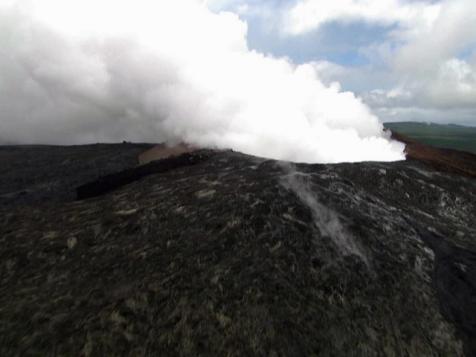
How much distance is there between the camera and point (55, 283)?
1411 centimetres

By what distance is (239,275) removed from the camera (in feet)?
45.7

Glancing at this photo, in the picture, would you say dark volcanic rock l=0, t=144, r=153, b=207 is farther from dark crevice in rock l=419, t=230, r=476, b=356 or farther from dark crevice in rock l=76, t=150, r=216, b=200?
dark crevice in rock l=419, t=230, r=476, b=356

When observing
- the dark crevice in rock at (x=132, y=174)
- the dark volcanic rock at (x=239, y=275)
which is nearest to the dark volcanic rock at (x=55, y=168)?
the dark crevice in rock at (x=132, y=174)

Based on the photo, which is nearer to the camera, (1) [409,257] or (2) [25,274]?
(2) [25,274]

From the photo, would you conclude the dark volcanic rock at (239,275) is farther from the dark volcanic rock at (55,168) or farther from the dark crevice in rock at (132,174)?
the dark volcanic rock at (55,168)

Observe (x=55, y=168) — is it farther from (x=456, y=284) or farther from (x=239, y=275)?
(x=456, y=284)

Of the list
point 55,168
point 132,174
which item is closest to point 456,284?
point 132,174

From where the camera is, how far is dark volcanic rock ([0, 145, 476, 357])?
464 inches

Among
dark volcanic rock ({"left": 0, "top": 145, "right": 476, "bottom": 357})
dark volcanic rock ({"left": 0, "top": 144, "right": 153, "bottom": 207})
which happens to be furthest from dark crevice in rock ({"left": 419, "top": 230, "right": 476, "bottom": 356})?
dark volcanic rock ({"left": 0, "top": 144, "right": 153, "bottom": 207})

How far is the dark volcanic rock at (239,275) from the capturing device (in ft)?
38.6

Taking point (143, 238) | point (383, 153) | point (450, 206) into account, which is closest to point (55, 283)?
point (143, 238)

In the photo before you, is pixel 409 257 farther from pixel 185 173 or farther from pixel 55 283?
pixel 185 173

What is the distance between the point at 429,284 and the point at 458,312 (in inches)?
50.7

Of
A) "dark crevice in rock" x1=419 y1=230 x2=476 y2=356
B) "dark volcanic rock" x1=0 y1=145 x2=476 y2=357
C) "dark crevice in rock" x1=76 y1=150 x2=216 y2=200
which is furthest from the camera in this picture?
"dark crevice in rock" x1=76 y1=150 x2=216 y2=200
